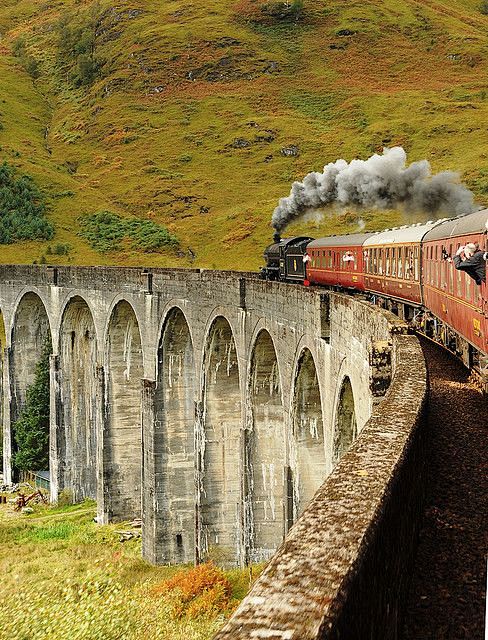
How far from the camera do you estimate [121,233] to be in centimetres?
8019

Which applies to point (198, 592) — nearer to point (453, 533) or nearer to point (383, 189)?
point (453, 533)

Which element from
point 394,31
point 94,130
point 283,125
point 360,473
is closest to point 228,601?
point 360,473

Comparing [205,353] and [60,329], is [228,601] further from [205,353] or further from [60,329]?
[60,329]

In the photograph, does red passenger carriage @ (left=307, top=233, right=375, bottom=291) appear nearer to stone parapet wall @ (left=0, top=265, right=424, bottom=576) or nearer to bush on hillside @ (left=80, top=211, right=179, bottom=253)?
stone parapet wall @ (left=0, top=265, right=424, bottom=576)

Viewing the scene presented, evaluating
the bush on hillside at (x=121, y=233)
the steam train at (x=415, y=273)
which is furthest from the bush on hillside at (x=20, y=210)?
the steam train at (x=415, y=273)

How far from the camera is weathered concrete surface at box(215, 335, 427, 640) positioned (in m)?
2.77

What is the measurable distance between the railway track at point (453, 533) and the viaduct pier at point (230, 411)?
41 centimetres

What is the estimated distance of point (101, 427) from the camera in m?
35.2

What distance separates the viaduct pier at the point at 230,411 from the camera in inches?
177

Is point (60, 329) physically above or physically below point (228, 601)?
above

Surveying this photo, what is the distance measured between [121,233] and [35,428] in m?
40.2

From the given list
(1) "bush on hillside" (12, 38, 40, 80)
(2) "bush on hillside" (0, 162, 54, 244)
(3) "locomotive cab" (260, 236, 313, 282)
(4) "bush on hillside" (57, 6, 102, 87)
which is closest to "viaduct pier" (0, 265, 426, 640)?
(3) "locomotive cab" (260, 236, 313, 282)

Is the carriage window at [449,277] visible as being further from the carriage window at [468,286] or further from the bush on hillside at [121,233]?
the bush on hillside at [121,233]

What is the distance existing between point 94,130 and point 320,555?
116950 mm
